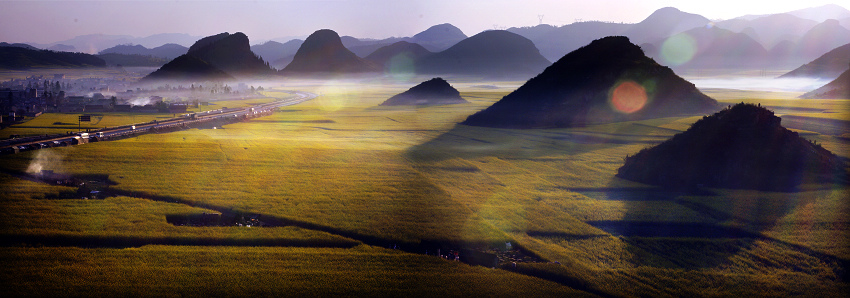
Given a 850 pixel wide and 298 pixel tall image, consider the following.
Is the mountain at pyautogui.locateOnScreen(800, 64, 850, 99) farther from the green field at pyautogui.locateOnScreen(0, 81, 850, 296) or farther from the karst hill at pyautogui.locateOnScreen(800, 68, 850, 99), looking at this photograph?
the green field at pyautogui.locateOnScreen(0, 81, 850, 296)

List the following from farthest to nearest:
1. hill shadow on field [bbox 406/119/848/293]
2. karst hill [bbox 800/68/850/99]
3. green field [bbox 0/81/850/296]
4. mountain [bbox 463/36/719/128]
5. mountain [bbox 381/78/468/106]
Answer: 1. mountain [bbox 381/78/468/106]
2. karst hill [bbox 800/68/850/99]
3. mountain [bbox 463/36/719/128]
4. hill shadow on field [bbox 406/119/848/293]
5. green field [bbox 0/81/850/296]

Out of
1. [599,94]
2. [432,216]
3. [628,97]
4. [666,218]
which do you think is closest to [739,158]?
[666,218]

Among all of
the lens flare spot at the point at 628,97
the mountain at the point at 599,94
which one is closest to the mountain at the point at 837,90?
the mountain at the point at 599,94

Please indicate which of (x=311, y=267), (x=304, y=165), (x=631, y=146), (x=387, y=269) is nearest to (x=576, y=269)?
(x=387, y=269)

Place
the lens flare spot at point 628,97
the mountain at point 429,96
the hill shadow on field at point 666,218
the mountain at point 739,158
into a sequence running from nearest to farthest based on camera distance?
the hill shadow on field at point 666,218 → the mountain at point 739,158 → the lens flare spot at point 628,97 → the mountain at point 429,96

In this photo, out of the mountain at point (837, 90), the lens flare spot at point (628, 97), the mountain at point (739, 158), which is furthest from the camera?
the mountain at point (837, 90)

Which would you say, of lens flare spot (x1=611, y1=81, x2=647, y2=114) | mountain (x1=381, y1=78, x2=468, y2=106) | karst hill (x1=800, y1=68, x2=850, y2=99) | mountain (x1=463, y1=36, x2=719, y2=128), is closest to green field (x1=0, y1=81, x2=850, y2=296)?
mountain (x1=463, y1=36, x2=719, y2=128)

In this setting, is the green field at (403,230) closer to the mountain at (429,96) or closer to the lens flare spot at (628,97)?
the lens flare spot at (628,97)
